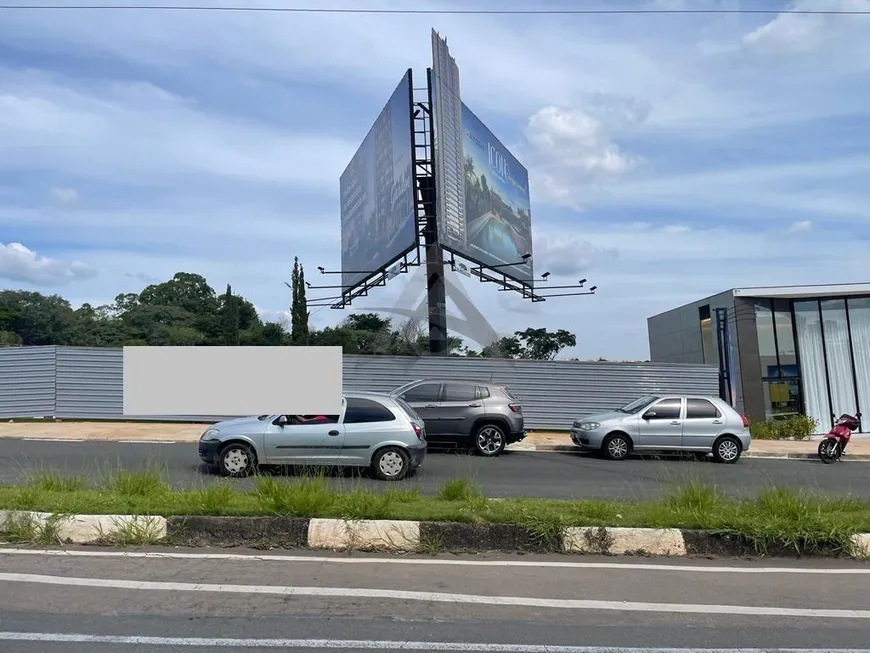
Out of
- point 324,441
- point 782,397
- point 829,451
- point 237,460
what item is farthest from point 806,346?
point 237,460

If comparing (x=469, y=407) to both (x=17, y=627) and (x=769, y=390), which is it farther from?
(x=769, y=390)

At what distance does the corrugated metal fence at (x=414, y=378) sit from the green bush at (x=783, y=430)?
185cm

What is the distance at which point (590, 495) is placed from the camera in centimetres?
992

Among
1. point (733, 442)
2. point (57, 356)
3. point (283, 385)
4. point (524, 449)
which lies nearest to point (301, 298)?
point (57, 356)

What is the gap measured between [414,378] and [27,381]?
10.5 m

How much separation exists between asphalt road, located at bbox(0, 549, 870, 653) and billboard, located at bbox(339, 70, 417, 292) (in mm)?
18090

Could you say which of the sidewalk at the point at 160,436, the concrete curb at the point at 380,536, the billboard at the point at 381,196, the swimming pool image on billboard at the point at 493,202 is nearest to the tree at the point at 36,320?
the billboard at the point at 381,196

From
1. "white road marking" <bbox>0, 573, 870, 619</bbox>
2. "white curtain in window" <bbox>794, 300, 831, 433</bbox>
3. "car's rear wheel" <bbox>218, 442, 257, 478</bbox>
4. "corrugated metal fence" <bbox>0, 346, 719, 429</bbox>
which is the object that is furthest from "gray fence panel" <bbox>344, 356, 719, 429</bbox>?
"white road marking" <bbox>0, 573, 870, 619</bbox>

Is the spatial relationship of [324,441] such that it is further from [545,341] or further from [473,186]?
[545,341]

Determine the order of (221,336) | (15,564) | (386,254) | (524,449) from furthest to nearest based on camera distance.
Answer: (221,336) < (386,254) < (524,449) < (15,564)

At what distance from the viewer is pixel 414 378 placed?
66.0 ft

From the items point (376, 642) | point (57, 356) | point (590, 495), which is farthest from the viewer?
point (57, 356)

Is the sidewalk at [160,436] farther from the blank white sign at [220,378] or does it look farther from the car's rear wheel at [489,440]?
the blank white sign at [220,378]

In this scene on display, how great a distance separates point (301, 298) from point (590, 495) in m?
25.8
